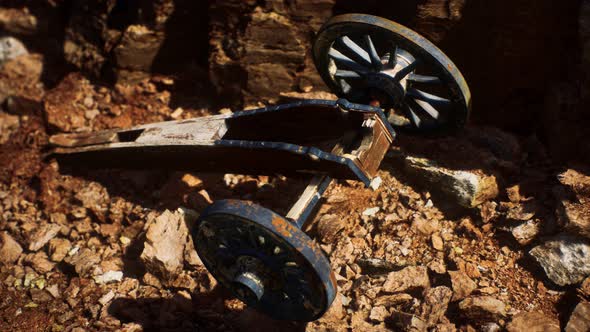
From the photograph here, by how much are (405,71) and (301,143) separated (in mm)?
1196

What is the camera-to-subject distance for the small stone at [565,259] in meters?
4.08

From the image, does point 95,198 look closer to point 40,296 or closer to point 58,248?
point 58,248

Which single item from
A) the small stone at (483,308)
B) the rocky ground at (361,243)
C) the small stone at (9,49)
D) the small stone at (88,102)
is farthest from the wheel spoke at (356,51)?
the small stone at (9,49)

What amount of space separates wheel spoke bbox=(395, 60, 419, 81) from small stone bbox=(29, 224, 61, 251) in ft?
12.8

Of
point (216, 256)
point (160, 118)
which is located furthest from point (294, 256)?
point (160, 118)

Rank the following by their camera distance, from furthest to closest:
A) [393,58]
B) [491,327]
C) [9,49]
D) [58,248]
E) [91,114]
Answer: [9,49]
[91,114]
[58,248]
[393,58]
[491,327]

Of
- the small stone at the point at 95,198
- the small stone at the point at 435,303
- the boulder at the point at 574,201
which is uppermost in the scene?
the boulder at the point at 574,201

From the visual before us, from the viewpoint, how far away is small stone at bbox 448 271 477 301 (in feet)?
13.7

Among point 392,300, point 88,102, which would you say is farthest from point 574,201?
point 88,102

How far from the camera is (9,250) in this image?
5160 mm

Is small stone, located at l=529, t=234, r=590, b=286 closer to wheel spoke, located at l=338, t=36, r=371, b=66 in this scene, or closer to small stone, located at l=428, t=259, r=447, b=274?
small stone, located at l=428, t=259, r=447, b=274

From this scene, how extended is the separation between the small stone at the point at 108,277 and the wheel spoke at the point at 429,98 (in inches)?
133

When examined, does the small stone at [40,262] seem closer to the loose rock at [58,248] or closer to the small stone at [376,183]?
the loose rock at [58,248]

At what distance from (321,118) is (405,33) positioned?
106 centimetres
